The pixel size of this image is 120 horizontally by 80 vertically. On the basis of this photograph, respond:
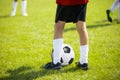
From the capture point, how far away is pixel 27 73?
4.68 meters

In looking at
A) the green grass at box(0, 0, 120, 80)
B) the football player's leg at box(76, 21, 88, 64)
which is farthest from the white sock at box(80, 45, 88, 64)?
the green grass at box(0, 0, 120, 80)

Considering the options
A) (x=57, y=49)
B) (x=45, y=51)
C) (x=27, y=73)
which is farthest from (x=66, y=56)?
(x=45, y=51)

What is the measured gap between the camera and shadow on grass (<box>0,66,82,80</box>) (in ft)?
14.7

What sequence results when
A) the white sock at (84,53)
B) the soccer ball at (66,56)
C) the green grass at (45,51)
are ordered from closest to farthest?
the green grass at (45,51)
the white sock at (84,53)
the soccer ball at (66,56)

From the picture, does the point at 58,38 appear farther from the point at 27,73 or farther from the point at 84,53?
the point at 27,73

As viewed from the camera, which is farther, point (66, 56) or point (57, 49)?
point (66, 56)

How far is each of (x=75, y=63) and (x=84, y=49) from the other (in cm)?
42

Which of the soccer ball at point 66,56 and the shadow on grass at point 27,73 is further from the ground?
the soccer ball at point 66,56

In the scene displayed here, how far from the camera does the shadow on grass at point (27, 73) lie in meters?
4.48

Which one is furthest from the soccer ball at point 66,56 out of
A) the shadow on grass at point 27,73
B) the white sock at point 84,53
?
the white sock at point 84,53

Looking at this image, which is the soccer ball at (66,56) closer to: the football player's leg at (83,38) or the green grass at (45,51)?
the green grass at (45,51)

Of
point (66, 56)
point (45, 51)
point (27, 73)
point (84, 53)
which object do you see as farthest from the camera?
point (45, 51)

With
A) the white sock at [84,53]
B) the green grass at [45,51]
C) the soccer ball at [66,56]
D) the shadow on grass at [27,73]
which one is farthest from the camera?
the soccer ball at [66,56]

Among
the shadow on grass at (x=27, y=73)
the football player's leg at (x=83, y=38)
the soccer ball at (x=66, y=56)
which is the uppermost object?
the football player's leg at (x=83, y=38)
